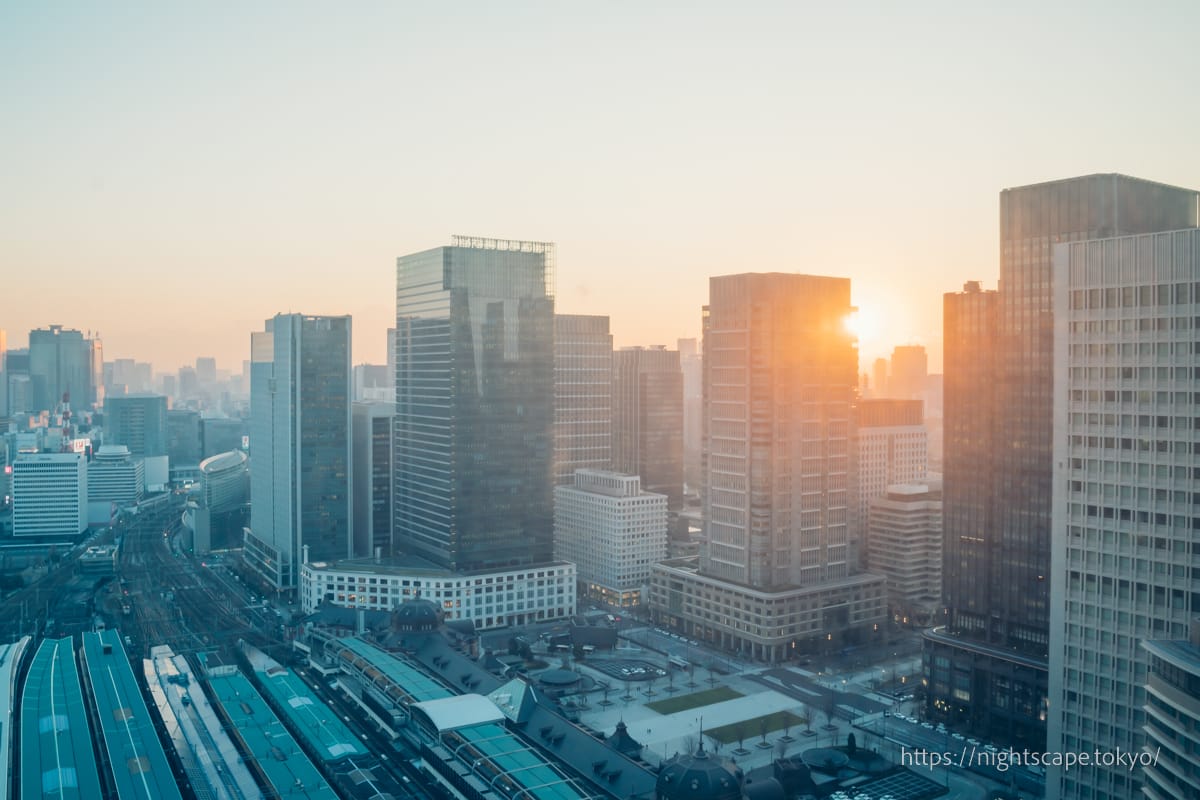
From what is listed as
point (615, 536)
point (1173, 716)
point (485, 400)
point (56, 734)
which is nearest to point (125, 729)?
point (56, 734)

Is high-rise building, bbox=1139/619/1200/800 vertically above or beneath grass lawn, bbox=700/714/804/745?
above

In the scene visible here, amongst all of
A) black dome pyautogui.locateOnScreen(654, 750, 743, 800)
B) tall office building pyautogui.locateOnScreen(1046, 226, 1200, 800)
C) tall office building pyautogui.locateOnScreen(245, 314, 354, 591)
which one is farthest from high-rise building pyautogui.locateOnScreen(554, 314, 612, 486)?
tall office building pyautogui.locateOnScreen(1046, 226, 1200, 800)

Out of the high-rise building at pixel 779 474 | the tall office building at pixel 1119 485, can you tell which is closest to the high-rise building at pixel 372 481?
the high-rise building at pixel 779 474

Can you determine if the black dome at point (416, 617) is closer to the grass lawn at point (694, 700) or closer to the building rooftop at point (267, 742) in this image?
the building rooftop at point (267, 742)

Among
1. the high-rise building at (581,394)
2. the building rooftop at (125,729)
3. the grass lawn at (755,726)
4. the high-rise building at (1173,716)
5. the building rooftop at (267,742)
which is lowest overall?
the grass lawn at (755,726)

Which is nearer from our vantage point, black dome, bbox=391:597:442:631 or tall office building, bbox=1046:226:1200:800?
tall office building, bbox=1046:226:1200:800

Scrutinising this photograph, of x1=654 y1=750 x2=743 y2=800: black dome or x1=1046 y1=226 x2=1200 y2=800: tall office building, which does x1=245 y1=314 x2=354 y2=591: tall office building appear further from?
x1=1046 y1=226 x2=1200 y2=800: tall office building

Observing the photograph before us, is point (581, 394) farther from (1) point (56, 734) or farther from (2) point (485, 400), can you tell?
(1) point (56, 734)

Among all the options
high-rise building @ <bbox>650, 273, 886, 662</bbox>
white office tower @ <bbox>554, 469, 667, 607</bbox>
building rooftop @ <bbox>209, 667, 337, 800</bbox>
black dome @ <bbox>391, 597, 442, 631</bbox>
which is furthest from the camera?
white office tower @ <bbox>554, 469, 667, 607</bbox>
